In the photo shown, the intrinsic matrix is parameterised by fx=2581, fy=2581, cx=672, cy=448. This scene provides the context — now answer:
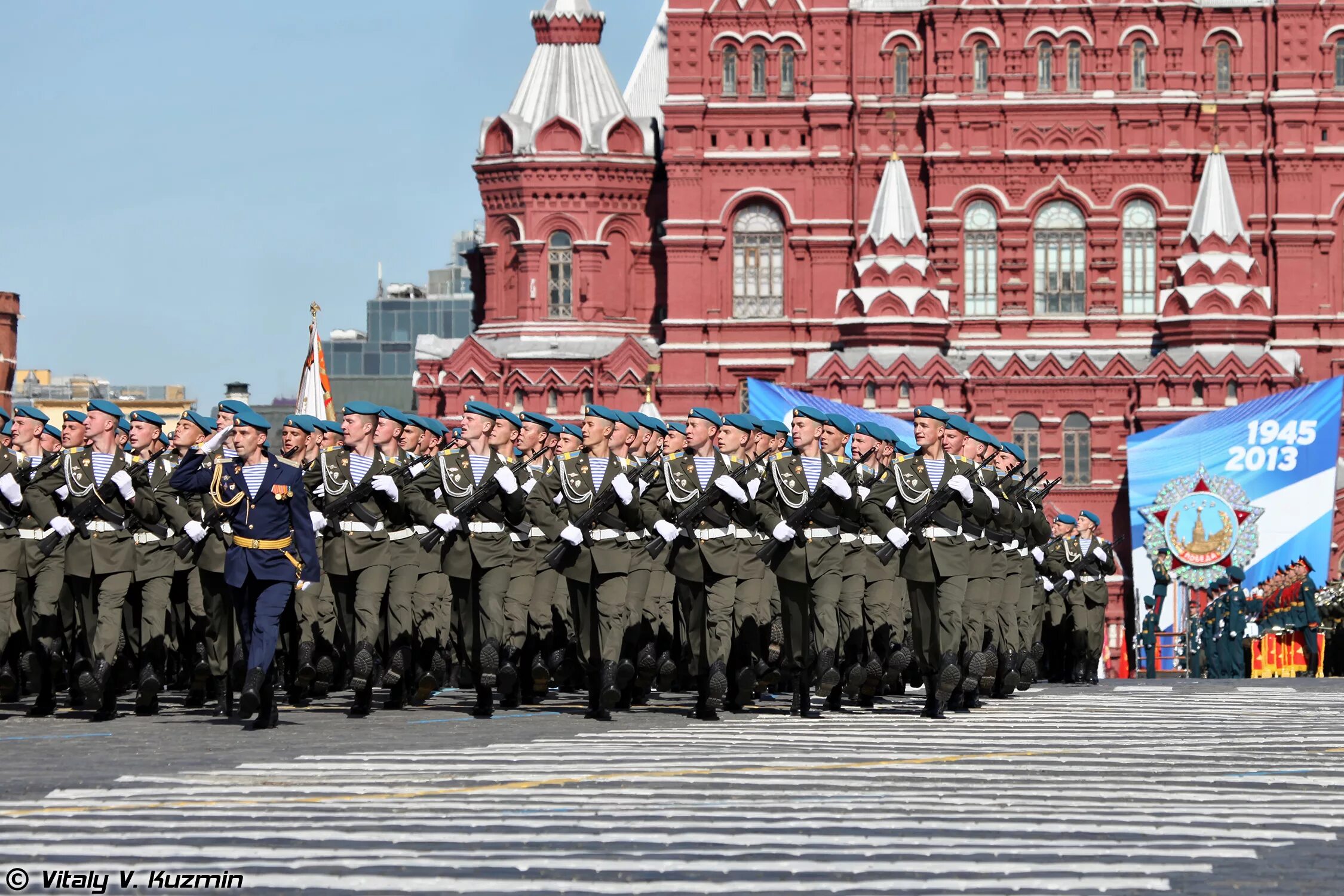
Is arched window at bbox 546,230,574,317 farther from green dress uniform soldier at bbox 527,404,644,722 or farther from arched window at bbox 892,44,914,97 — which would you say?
green dress uniform soldier at bbox 527,404,644,722

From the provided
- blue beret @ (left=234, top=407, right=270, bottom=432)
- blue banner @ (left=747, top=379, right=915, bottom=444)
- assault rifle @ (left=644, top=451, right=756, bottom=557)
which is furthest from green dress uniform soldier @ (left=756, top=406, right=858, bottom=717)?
blue banner @ (left=747, top=379, right=915, bottom=444)

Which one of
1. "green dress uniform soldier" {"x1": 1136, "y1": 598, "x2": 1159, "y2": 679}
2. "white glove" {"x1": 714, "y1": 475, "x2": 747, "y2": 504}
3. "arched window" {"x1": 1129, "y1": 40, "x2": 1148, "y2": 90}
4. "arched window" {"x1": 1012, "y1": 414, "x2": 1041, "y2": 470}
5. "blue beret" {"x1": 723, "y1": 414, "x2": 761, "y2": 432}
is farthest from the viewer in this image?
"arched window" {"x1": 1129, "y1": 40, "x2": 1148, "y2": 90}

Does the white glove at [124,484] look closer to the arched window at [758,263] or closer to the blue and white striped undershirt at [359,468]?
the blue and white striped undershirt at [359,468]

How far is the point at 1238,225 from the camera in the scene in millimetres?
48938

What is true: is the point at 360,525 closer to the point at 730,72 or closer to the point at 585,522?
the point at 585,522

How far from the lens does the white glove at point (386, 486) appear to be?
14.9 meters

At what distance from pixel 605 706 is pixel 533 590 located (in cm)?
121

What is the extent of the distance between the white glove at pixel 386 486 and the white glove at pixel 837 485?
8.23ft

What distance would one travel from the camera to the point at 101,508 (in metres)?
14.7

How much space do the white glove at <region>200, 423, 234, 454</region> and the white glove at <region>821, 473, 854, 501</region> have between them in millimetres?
3561

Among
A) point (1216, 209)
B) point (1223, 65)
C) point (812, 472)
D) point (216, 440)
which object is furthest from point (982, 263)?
point (216, 440)

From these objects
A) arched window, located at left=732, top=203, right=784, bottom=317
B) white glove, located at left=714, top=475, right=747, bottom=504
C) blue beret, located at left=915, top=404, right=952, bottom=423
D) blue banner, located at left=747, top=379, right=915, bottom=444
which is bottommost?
white glove, located at left=714, top=475, right=747, bottom=504

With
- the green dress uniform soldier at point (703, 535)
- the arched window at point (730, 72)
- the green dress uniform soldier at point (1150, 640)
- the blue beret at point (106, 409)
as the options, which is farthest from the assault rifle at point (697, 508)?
the arched window at point (730, 72)

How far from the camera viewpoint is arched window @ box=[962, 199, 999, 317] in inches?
1989
